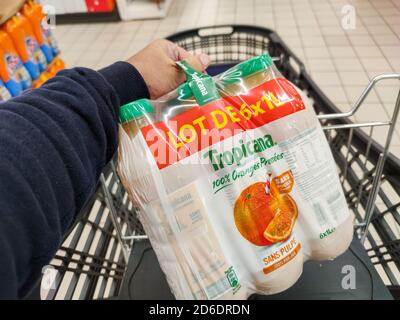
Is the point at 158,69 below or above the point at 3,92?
above

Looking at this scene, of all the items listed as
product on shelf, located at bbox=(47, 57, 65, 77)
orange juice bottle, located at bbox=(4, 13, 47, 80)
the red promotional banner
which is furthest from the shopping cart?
product on shelf, located at bbox=(47, 57, 65, 77)

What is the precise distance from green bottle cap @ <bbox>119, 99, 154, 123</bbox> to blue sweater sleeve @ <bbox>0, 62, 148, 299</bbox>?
15 mm

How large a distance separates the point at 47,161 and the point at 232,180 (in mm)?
291

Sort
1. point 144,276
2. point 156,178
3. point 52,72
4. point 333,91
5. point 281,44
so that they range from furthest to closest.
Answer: point 52,72 → point 333,91 → point 281,44 → point 144,276 → point 156,178

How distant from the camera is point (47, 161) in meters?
0.44

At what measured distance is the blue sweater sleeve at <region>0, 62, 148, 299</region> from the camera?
38 cm

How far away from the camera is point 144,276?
0.86 meters

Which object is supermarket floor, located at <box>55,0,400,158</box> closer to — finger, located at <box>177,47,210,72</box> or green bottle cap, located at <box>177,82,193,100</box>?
finger, located at <box>177,47,210,72</box>

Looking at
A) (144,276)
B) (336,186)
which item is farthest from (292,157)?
(144,276)

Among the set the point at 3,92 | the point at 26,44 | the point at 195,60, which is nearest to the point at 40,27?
the point at 26,44

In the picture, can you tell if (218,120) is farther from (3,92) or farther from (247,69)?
(3,92)

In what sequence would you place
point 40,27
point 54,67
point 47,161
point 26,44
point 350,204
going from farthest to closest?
point 54,67, point 40,27, point 26,44, point 350,204, point 47,161
